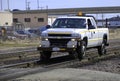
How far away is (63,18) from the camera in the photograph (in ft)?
68.1

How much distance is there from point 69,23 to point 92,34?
177 centimetres

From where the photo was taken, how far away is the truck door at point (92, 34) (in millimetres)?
21153

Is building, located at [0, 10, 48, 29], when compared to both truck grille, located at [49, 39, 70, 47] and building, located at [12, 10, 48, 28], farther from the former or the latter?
truck grille, located at [49, 39, 70, 47]

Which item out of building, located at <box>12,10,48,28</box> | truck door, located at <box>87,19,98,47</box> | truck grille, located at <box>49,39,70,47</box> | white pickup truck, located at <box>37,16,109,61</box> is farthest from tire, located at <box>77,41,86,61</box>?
building, located at <box>12,10,48,28</box>

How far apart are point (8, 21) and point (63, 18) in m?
89.7

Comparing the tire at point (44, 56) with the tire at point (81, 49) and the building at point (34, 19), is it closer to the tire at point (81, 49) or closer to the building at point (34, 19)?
the tire at point (81, 49)

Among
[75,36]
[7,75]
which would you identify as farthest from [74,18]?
[7,75]

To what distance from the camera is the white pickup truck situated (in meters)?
18.9

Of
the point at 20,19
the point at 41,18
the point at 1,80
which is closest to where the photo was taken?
the point at 1,80

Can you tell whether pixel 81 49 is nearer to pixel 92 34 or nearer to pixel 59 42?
pixel 59 42

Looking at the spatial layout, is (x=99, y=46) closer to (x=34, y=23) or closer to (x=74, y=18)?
(x=74, y=18)

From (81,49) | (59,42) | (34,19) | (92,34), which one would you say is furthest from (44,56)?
(34,19)

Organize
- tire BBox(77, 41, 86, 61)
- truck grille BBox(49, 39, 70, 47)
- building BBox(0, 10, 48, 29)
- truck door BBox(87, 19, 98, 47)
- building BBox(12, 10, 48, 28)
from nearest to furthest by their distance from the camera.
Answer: truck grille BBox(49, 39, 70, 47)
tire BBox(77, 41, 86, 61)
truck door BBox(87, 19, 98, 47)
building BBox(0, 10, 48, 29)
building BBox(12, 10, 48, 28)

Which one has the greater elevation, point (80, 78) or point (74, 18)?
point (74, 18)
